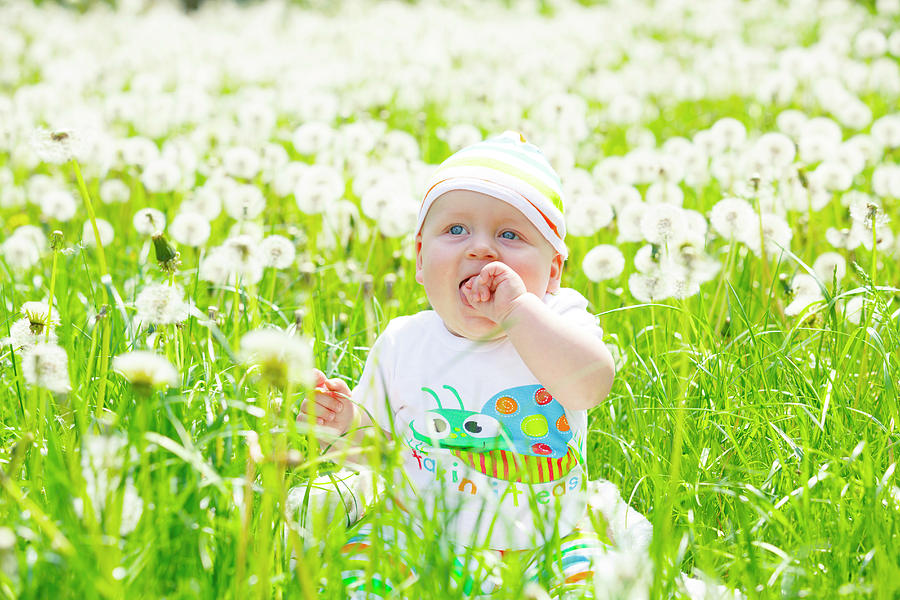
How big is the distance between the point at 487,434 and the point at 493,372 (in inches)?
4.5

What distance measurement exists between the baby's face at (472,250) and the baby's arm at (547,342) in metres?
0.06

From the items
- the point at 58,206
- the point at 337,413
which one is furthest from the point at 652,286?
the point at 58,206

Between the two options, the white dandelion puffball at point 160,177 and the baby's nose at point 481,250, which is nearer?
the baby's nose at point 481,250

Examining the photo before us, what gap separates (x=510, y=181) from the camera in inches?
71.2

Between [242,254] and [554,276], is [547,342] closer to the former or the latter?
[554,276]

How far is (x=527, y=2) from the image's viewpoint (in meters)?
10.3

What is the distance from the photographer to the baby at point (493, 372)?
1.68 meters

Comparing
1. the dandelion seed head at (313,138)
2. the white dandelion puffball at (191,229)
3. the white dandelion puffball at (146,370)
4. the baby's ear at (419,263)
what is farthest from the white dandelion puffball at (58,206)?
the white dandelion puffball at (146,370)

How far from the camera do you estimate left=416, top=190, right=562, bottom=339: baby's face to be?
5.79 feet

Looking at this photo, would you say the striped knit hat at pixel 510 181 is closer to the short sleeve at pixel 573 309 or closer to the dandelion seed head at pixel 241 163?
the short sleeve at pixel 573 309

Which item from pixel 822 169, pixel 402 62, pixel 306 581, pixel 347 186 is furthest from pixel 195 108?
pixel 306 581

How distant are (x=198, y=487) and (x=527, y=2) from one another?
9.59m

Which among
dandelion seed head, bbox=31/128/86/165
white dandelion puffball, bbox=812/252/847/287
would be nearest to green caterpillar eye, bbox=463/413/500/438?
dandelion seed head, bbox=31/128/86/165

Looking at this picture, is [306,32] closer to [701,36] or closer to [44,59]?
[44,59]
